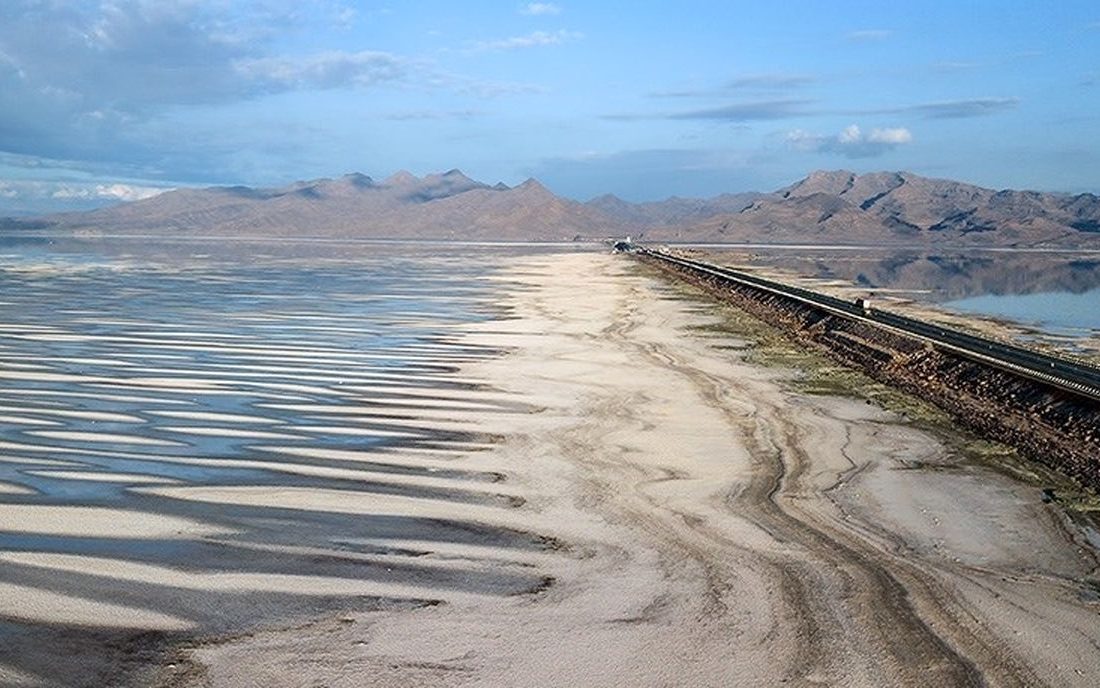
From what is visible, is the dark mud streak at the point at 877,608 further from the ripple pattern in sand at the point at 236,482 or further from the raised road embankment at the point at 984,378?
the raised road embankment at the point at 984,378

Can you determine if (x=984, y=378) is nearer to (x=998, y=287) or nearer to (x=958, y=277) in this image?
(x=998, y=287)

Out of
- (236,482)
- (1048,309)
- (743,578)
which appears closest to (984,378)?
(743,578)

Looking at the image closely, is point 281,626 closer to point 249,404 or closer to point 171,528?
point 171,528

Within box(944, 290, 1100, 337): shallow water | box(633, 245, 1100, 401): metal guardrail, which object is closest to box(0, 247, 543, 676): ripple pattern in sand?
box(633, 245, 1100, 401): metal guardrail

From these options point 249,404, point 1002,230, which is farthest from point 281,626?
point 1002,230

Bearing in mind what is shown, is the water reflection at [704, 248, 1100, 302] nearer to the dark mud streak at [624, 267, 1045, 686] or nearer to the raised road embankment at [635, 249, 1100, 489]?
the raised road embankment at [635, 249, 1100, 489]

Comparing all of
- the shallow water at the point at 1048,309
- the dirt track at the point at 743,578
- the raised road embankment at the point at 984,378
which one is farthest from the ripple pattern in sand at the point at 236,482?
the shallow water at the point at 1048,309
